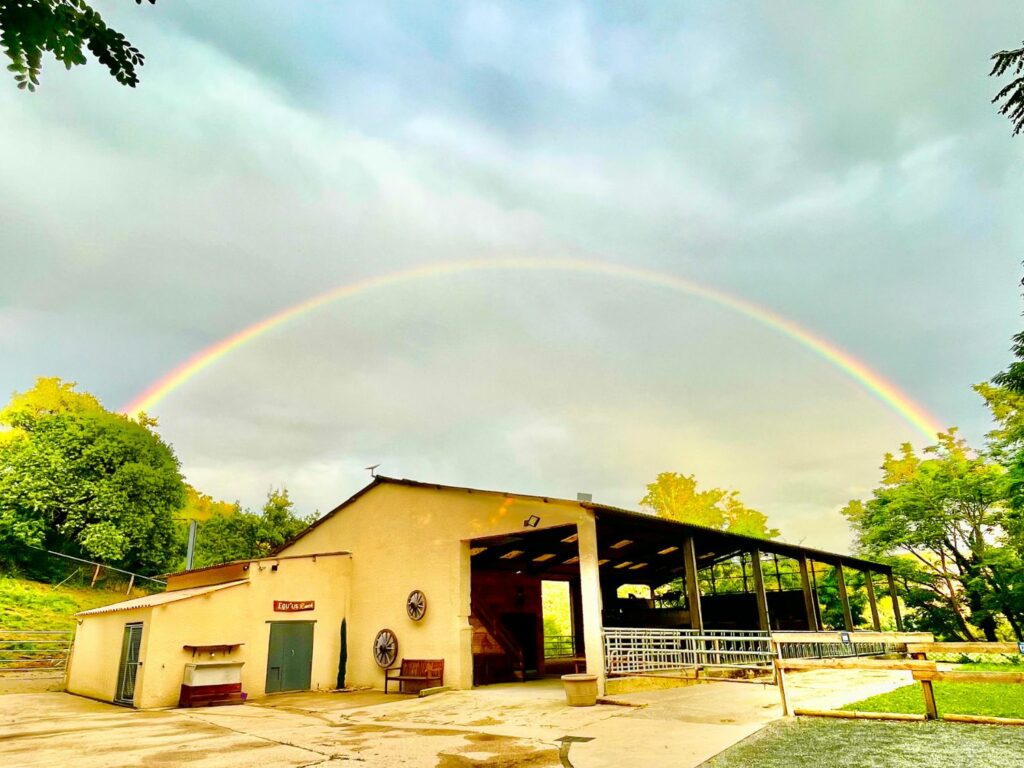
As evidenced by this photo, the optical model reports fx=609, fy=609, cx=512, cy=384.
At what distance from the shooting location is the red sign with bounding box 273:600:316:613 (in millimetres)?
16266

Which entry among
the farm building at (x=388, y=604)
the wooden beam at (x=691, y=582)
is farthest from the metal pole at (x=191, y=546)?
the wooden beam at (x=691, y=582)

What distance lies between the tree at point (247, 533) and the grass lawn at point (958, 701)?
28372mm

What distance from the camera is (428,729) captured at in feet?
32.2

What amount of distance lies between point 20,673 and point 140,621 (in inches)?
412

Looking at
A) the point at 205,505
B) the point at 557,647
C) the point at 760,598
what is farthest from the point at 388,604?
the point at 205,505

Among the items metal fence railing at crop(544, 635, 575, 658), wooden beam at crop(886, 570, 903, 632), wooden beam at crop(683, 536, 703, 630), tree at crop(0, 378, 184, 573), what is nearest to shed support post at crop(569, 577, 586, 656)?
metal fence railing at crop(544, 635, 575, 658)

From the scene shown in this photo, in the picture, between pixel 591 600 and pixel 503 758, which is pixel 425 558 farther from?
pixel 503 758

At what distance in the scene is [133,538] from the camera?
31.0 m

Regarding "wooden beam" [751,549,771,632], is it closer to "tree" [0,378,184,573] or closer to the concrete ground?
the concrete ground

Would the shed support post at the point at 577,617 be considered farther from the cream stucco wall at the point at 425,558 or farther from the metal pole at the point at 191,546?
the metal pole at the point at 191,546

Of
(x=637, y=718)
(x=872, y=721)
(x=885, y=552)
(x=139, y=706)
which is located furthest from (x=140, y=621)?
(x=885, y=552)

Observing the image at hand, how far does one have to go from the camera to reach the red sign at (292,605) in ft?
53.4

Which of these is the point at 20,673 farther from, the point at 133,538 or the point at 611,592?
the point at 611,592

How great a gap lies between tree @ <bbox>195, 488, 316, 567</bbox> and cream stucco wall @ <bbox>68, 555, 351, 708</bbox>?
14.3m
